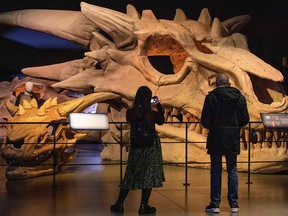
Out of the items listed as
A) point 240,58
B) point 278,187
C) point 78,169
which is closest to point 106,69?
point 78,169

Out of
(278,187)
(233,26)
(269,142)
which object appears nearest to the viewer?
(278,187)

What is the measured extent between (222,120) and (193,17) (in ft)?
23.4

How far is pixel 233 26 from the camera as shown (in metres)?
10.3

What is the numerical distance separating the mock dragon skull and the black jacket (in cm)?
264

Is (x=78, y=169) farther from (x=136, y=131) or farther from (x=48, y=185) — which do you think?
(x=136, y=131)

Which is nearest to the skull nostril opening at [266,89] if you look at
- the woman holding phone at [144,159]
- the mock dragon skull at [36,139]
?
the mock dragon skull at [36,139]

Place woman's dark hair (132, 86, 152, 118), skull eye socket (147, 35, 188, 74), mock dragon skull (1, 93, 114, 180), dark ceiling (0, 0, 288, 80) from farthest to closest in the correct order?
1. dark ceiling (0, 0, 288, 80)
2. skull eye socket (147, 35, 188, 74)
3. mock dragon skull (1, 93, 114, 180)
4. woman's dark hair (132, 86, 152, 118)

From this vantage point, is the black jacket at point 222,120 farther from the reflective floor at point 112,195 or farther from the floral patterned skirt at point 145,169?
the reflective floor at point 112,195

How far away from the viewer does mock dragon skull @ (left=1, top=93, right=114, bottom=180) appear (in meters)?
8.27

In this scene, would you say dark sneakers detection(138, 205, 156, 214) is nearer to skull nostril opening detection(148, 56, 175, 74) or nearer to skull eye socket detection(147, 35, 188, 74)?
skull eye socket detection(147, 35, 188, 74)

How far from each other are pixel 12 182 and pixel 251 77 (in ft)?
12.1

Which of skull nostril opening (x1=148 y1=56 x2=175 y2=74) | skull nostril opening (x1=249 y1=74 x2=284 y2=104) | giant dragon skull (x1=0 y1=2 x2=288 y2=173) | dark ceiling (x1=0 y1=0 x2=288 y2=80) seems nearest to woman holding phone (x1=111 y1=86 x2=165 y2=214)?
giant dragon skull (x1=0 y1=2 x2=288 y2=173)

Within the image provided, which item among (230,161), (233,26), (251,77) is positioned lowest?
→ (230,161)

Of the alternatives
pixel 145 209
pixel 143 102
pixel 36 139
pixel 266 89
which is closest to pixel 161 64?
pixel 266 89
